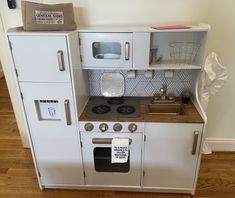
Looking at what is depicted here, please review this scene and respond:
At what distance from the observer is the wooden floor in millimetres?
1925

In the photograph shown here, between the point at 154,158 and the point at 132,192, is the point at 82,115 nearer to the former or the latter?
the point at 154,158

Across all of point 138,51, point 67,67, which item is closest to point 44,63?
point 67,67

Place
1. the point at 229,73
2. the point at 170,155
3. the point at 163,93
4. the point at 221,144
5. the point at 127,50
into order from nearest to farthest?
the point at 127,50, the point at 170,155, the point at 163,93, the point at 229,73, the point at 221,144

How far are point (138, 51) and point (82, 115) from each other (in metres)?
0.70

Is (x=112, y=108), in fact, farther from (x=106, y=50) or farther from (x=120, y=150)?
(x=106, y=50)

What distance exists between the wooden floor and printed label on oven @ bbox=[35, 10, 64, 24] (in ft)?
5.05

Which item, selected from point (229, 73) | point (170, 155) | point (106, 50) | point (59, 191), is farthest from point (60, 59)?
point (229, 73)

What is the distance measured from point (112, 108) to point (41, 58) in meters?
0.74

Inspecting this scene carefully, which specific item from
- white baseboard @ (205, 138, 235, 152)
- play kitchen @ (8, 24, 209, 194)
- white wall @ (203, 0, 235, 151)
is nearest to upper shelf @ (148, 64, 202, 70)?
play kitchen @ (8, 24, 209, 194)

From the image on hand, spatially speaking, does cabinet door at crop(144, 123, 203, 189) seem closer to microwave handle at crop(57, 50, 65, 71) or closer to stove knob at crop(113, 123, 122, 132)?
stove knob at crop(113, 123, 122, 132)

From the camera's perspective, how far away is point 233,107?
2.21m

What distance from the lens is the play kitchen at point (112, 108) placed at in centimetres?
152

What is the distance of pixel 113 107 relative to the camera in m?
1.87

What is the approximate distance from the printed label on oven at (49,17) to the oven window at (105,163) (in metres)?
1.08
